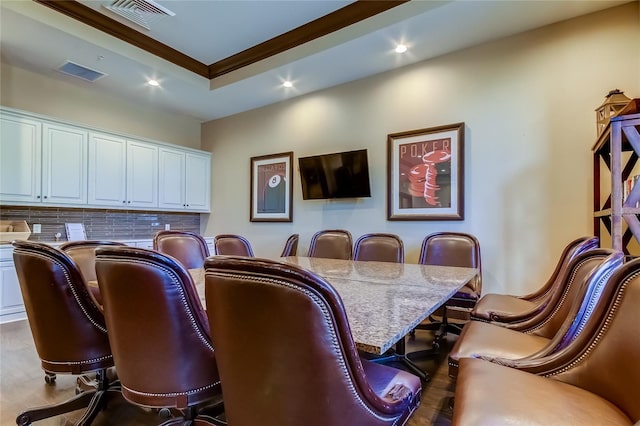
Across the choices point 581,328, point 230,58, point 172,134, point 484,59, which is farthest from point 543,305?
point 172,134

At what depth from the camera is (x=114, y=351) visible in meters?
1.32

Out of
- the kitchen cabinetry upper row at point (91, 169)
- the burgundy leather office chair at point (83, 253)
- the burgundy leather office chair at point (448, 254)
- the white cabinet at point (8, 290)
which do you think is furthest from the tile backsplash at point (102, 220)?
the burgundy leather office chair at point (448, 254)

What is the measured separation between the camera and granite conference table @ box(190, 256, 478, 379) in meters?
0.98

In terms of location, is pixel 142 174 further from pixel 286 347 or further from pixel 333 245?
pixel 286 347

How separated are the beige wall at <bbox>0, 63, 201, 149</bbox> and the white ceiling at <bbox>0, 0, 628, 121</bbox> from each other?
16 cm

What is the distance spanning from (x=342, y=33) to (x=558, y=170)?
8.25ft

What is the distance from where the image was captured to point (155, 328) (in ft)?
3.87

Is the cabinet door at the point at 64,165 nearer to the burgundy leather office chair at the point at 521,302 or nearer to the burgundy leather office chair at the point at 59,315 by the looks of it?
the burgundy leather office chair at the point at 59,315

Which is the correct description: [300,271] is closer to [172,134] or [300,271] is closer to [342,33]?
[342,33]

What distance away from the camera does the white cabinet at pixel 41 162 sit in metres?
3.61

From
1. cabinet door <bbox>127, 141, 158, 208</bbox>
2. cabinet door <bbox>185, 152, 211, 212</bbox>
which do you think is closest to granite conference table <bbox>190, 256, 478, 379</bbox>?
cabinet door <bbox>127, 141, 158, 208</bbox>

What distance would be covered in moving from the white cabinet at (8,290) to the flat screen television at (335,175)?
3.45 meters

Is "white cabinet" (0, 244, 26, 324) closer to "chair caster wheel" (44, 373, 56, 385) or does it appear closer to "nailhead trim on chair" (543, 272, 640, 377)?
"chair caster wheel" (44, 373, 56, 385)

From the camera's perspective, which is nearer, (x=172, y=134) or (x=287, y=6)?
(x=287, y=6)
